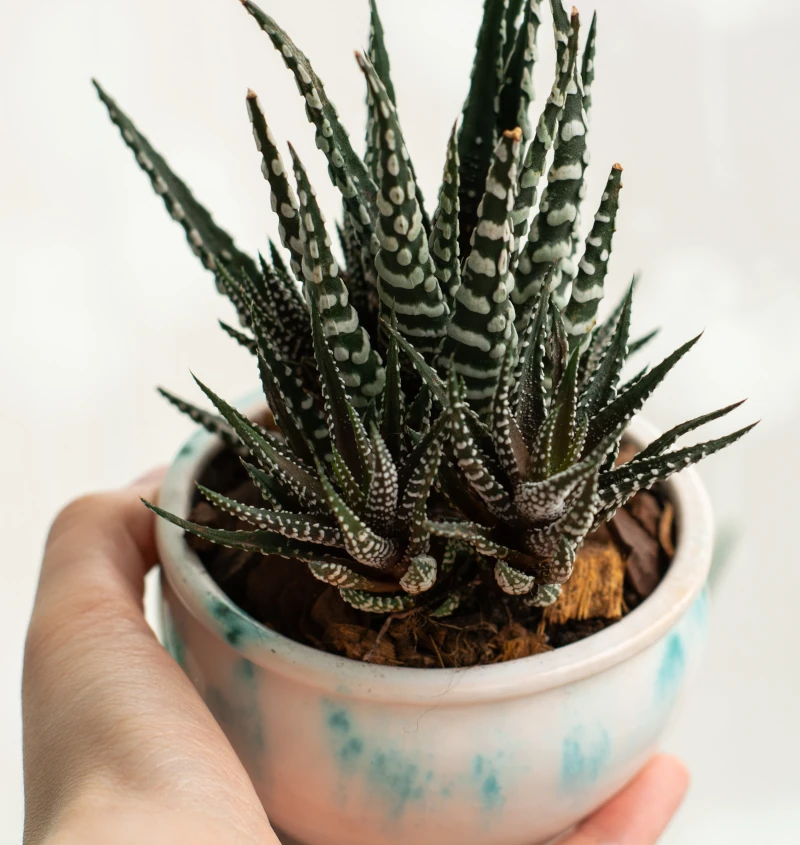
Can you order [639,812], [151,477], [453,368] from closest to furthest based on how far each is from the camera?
[453,368]
[639,812]
[151,477]

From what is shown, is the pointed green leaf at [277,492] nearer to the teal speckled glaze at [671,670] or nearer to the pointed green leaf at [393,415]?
the pointed green leaf at [393,415]

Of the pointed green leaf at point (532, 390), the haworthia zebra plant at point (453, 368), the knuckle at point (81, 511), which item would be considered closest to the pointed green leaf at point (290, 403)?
the haworthia zebra plant at point (453, 368)

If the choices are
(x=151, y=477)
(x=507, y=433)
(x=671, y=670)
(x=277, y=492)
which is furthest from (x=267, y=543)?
(x=151, y=477)

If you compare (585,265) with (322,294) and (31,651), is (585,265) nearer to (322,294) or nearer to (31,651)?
(322,294)

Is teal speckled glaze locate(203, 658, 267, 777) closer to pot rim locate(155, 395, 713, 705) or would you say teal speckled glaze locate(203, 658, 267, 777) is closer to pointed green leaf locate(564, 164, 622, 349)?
pot rim locate(155, 395, 713, 705)

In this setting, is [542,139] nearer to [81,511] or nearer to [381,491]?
[381,491]

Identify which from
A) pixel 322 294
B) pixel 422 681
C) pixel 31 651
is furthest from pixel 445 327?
pixel 31 651

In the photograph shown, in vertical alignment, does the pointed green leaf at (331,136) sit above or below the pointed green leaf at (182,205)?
above
